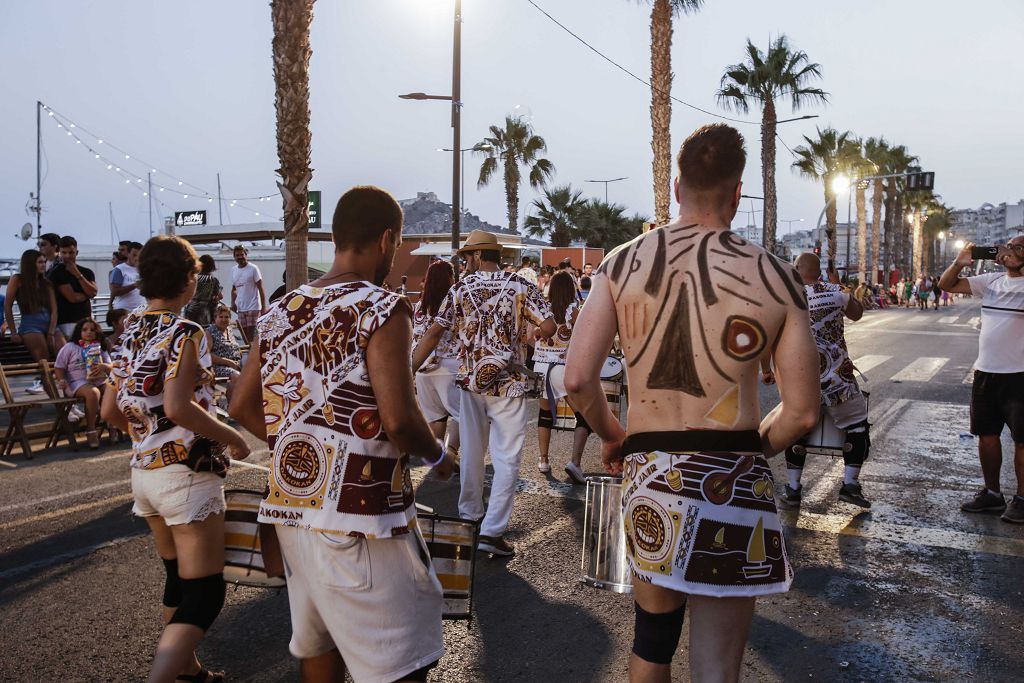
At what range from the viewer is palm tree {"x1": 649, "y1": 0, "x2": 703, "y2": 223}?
21.2 m

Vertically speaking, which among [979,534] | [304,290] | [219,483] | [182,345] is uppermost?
[304,290]

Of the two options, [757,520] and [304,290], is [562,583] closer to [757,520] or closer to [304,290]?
[757,520]

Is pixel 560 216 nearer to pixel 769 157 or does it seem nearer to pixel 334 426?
pixel 769 157

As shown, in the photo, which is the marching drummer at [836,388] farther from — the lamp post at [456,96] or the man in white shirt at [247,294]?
the lamp post at [456,96]

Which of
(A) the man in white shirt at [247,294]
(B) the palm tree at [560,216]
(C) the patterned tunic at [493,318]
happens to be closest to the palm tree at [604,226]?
(B) the palm tree at [560,216]

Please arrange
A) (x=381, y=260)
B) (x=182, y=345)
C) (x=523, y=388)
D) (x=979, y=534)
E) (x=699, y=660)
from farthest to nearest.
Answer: (x=979, y=534) → (x=523, y=388) → (x=182, y=345) → (x=381, y=260) → (x=699, y=660)

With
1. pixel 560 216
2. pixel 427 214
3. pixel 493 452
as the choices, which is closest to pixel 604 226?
pixel 560 216

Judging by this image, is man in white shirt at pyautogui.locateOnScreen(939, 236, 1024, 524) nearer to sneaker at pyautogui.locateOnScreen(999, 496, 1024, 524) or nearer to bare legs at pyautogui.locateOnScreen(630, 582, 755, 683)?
sneaker at pyautogui.locateOnScreen(999, 496, 1024, 524)

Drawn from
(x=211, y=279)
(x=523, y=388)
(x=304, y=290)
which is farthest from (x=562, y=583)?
(x=211, y=279)

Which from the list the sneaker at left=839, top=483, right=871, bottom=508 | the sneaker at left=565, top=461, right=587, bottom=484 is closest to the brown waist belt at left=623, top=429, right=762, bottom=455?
the sneaker at left=839, top=483, right=871, bottom=508

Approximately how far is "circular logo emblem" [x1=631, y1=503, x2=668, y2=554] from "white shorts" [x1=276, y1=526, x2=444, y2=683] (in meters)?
0.62

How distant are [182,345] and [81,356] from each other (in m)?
7.23

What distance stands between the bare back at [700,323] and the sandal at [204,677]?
216cm

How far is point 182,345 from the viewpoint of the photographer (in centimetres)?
307
